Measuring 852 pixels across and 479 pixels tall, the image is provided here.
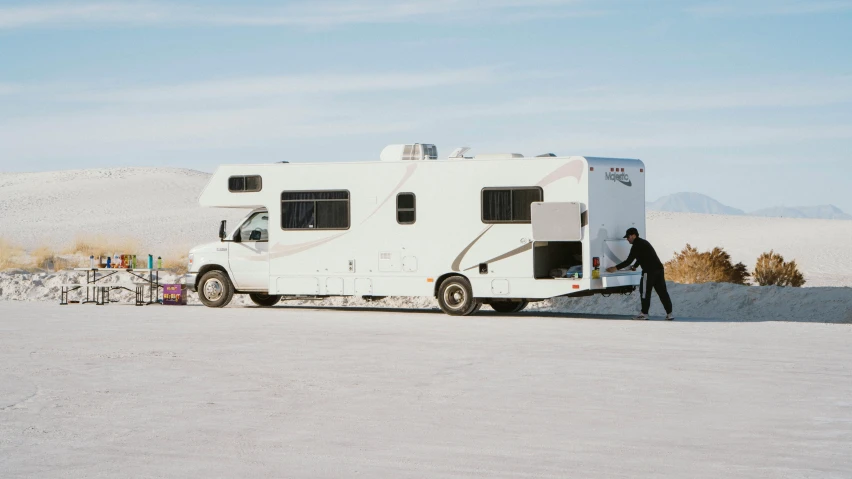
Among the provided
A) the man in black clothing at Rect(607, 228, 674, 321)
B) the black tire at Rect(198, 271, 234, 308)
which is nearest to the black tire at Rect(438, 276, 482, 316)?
the man in black clothing at Rect(607, 228, 674, 321)

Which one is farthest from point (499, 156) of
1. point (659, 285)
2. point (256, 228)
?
point (256, 228)

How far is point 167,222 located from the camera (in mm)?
69688

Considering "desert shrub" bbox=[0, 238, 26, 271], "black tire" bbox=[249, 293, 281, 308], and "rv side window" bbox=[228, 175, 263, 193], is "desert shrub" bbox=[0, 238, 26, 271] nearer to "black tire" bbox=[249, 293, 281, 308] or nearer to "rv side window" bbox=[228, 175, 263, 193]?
"black tire" bbox=[249, 293, 281, 308]

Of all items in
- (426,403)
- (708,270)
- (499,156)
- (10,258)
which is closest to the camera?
(426,403)

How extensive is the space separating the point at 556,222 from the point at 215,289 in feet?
24.7

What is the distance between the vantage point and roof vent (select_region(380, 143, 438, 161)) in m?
20.9

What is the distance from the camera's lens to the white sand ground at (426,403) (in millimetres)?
7598

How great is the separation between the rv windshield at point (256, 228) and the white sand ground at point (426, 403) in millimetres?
4761

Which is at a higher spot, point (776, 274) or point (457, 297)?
point (776, 274)

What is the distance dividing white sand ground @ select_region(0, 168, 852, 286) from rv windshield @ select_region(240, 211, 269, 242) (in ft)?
50.1

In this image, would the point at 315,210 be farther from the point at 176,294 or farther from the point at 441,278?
the point at 176,294

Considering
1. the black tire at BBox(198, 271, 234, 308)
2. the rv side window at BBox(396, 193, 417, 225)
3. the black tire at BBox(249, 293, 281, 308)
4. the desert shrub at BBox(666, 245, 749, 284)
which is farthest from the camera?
the desert shrub at BBox(666, 245, 749, 284)

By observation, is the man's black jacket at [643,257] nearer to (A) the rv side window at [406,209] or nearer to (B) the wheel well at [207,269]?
(A) the rv side window at [406,209]

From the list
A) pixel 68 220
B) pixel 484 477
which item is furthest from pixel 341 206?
pixel 68 220
